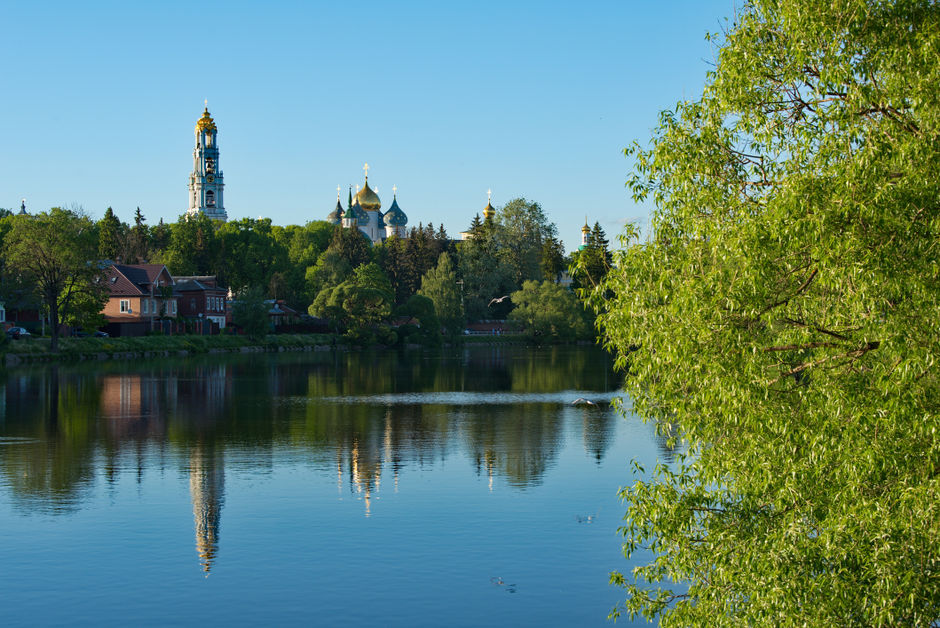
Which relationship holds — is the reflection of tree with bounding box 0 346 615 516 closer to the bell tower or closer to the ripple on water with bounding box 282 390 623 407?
the ripple on water with bounding box 282 390 623 407

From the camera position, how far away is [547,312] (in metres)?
111

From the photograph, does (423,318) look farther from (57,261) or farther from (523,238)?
(57,261)

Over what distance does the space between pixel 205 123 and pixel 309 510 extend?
16446cm

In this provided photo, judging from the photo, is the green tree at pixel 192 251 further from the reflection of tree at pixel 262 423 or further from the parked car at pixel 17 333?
the reflection of tree at pixel 262 423

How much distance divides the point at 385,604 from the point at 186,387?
39.2 meters

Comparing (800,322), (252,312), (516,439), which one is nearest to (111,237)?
(252,312)

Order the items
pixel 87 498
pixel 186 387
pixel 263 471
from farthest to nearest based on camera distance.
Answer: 1. pixel 186 387
2. pixel 263 471
3. pixel 87 498

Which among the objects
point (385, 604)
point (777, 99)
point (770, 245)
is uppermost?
point (777, 99)

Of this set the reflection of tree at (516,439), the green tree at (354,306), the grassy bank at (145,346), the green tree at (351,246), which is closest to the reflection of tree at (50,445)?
the reflection of tree at (516,439)

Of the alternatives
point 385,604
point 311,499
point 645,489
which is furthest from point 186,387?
point 645,489

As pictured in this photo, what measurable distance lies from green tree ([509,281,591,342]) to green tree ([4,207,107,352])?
157ft

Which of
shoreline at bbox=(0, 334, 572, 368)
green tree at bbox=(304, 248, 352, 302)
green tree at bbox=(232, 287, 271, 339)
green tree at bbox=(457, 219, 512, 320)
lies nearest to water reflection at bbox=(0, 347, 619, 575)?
shoreline at bbox=(0, 334, 572, 368)

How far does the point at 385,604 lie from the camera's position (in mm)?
16406

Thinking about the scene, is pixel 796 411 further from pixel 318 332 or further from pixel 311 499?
pixel 318 332
